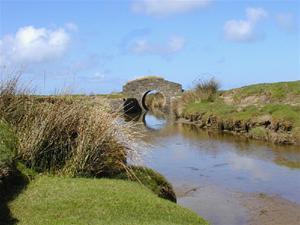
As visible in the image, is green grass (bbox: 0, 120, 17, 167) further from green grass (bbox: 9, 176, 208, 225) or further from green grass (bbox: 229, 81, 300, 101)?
green grass (bbox: 229, 81, 300, 101)

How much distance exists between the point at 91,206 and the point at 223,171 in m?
12.4

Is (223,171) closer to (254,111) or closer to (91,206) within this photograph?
(91,206)

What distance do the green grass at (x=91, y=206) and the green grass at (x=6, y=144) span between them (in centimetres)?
87

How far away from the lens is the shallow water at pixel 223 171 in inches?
690

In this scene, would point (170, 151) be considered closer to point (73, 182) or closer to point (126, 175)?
point (126, 175)

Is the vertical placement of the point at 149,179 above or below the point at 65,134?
below

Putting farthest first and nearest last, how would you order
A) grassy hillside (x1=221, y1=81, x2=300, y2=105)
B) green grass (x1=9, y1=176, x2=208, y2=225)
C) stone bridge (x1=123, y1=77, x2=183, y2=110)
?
stone bridge (x1=123, y1=77, x2=183, y2=110), grassy hillside (x1=221, y1=81, x2=300, y2=105), green grass (x1=9, y1=176, x2=208, y2=225)

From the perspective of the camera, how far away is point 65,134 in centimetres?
1520

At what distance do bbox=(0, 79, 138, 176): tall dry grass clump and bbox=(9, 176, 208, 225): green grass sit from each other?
4.50 feet

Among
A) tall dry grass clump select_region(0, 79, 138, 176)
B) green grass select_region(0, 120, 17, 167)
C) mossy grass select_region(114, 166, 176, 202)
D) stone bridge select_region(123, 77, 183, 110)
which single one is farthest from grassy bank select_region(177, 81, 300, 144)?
green grass select_region(0, 120, 17, 167)

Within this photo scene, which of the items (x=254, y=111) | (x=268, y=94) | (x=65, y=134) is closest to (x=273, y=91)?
(x=268, y=94)

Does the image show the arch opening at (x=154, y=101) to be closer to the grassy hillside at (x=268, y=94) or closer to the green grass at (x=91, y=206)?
the grassy hillside at (x=268, y=94)

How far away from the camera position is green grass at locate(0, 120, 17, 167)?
12391 mm

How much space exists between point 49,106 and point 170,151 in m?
14.8
